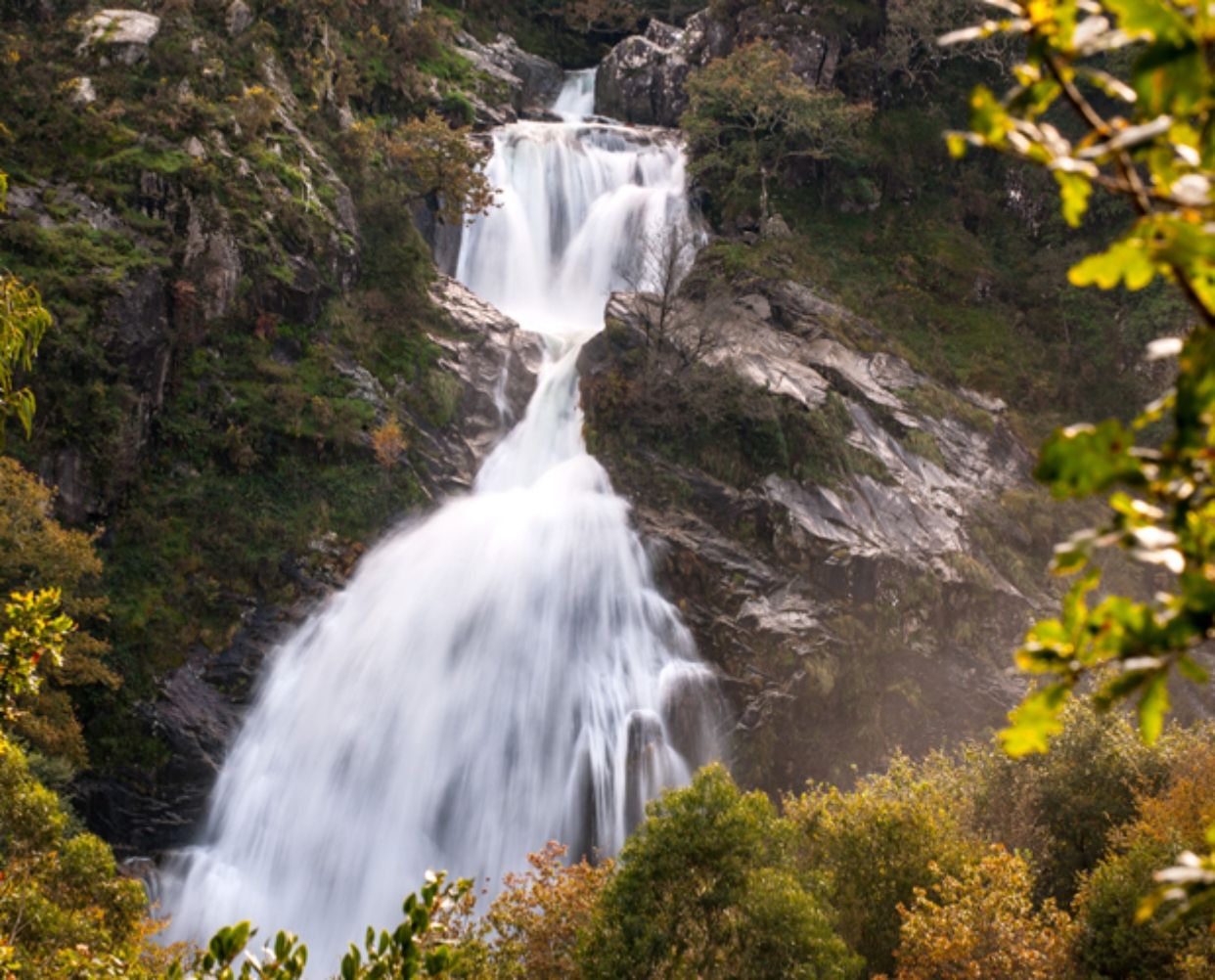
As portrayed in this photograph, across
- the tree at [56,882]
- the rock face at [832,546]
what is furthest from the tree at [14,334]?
the rock face at [832,546]

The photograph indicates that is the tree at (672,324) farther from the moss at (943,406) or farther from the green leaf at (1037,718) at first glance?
the green leaf at (1037,718)

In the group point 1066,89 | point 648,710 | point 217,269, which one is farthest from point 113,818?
point 1066,89

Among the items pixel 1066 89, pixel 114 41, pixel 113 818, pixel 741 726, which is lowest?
pixel 113 818

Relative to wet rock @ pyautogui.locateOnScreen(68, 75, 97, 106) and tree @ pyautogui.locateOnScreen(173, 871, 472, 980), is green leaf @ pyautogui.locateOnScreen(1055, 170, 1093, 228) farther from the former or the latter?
wet rock @ pyautogui.locateOnScreen(68, 75, 97, 106)

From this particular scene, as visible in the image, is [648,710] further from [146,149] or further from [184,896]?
[146,149]

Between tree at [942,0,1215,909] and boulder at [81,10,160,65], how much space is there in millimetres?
29602

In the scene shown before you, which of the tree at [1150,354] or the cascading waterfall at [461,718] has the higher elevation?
the tree at [1150,354]

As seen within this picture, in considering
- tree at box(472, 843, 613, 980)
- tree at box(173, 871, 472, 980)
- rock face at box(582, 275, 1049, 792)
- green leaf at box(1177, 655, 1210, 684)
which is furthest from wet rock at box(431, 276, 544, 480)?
green leaf at box(1177, 655, 1210, 684)

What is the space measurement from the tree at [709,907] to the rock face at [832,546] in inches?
358

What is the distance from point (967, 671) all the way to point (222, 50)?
28.8 meters

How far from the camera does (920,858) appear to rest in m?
13.8

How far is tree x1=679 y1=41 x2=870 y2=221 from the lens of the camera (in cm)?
3516

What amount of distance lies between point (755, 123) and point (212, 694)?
1171 inches

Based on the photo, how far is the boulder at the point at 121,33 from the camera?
81.3 feet
